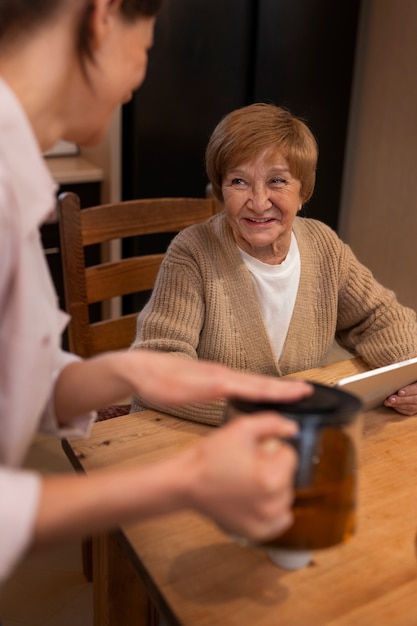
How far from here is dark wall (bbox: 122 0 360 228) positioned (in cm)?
280

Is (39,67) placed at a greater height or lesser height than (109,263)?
greater

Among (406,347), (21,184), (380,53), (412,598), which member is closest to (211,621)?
(412,598)

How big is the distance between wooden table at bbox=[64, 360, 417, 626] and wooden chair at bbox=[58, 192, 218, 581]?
570mm

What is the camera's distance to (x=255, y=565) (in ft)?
3.19

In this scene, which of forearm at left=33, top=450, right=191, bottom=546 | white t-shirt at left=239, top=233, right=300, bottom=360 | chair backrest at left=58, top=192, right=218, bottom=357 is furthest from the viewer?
chair backrest at left=58, top=192, right=218, bottom=357

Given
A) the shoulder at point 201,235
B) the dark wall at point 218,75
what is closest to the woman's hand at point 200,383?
the shoulder at point 201,235

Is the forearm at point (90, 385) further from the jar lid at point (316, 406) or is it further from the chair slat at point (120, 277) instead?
the chair slat at point (120, 277)

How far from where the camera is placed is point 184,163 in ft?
9.82

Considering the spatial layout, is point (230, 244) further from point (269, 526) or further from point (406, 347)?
point (269, 526)

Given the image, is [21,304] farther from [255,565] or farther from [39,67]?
[255,565]

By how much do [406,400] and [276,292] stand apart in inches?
15.3

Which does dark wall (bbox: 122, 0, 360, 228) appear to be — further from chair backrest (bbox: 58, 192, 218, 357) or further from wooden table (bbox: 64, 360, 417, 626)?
wooden table (bbox: 64, 360, 417, 626)

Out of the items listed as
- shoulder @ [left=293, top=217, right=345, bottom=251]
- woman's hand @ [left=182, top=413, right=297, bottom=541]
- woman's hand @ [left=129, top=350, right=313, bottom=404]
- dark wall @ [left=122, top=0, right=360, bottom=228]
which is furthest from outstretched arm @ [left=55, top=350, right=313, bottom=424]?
dark wall @ [left=122, top=0, right=360, bottom=228]

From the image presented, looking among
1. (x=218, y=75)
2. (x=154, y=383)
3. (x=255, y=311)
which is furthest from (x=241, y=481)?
(x=218, y=75)
